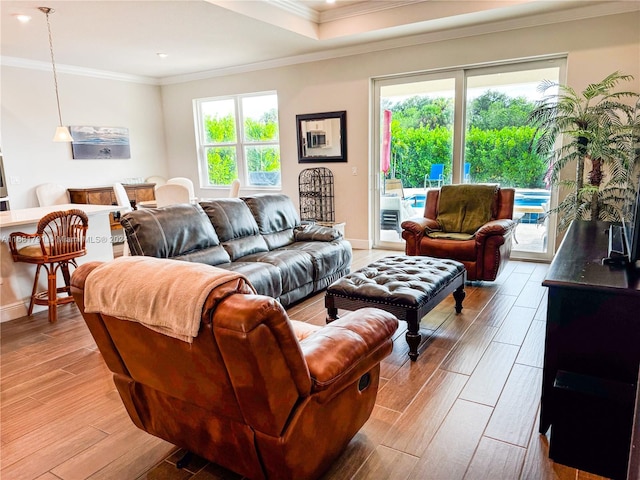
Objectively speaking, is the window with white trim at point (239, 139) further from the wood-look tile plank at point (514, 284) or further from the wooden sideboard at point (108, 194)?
the wood-look tile plank at point (514, 284)

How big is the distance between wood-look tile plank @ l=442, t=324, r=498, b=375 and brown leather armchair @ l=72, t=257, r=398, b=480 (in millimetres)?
1048

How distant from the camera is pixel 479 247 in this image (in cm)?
409

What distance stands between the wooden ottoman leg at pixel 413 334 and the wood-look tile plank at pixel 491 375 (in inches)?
14.5

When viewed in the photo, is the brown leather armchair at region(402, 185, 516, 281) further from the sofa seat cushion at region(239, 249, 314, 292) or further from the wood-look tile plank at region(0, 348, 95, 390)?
the wood-look tile plank at region(0, 348, 95, 390)

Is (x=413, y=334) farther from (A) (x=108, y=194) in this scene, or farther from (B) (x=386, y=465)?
(A) (x=108, y=194)

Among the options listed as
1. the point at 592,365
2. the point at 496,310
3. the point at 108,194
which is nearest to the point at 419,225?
the point at 496,310

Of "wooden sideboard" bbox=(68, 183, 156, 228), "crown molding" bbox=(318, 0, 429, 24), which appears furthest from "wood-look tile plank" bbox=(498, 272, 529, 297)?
"wooden sideboard" bbox=(68, 183, 156, 228)

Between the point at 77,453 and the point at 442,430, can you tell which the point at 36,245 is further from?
the point at 442,430

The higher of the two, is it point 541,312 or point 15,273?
point 15,273

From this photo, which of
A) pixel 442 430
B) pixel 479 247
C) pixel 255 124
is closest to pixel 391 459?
pixel 442 430

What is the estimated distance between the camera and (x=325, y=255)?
409 centimetres

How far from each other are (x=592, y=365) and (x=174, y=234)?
284 cm

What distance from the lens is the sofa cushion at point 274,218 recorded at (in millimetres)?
4262

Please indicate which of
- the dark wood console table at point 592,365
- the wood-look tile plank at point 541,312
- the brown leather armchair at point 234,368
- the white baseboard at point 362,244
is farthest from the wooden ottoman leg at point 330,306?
the white baseboard at point 362,244
